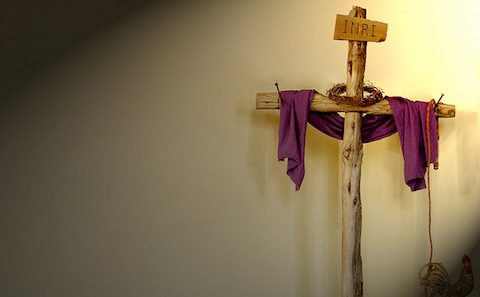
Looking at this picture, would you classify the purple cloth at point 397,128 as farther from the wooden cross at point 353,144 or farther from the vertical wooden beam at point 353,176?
the vertical wooden beam at point 353,176

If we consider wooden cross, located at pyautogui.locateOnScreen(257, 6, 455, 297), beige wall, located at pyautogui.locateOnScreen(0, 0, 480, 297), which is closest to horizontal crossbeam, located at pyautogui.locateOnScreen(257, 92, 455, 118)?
wooden cross, located at pyautogui.locateOnScreen(257, 6, 455, 297)

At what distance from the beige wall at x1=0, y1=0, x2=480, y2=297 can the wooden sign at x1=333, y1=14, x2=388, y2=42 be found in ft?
1.30

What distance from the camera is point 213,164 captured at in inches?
90.3

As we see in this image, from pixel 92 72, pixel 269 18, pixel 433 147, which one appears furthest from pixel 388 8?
pixel 92 72

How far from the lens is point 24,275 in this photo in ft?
6.95

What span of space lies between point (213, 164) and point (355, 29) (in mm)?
961

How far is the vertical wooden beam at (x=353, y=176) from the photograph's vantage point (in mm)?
2033

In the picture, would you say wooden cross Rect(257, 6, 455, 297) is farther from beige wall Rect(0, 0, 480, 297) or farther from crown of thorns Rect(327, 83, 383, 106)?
beige wall Rect(0, 0, 480, 297)

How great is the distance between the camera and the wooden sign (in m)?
1.99

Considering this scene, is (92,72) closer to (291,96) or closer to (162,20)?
(162,20)

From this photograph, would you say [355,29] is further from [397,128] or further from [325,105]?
[397,128]

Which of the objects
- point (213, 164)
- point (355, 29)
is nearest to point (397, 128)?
point (355, 29)

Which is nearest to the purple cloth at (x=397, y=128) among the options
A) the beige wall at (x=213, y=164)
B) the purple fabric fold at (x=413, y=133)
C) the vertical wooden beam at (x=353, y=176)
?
the purple fabric fold at (x=413, y=133)

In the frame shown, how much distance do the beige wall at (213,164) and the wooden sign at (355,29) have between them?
1.30 ft
